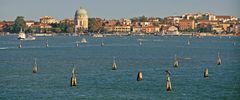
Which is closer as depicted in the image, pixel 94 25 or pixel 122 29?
pixel 94 25

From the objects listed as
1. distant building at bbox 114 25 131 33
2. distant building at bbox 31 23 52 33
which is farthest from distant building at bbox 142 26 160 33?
distant building at bbox 31 23 52 33

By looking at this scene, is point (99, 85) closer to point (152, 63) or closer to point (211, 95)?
point (211, 95)

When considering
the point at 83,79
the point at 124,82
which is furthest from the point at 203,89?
the point at 83,79

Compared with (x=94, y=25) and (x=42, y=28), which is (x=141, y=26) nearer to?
(x=94, y=25)

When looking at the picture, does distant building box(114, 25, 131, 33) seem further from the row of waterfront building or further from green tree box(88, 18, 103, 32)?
green tree box(88, 18, 103, 32)

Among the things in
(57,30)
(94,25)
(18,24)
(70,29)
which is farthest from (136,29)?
(18,24)

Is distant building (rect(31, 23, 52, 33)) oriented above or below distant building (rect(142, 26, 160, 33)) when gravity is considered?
above

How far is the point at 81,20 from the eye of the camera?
577 feet

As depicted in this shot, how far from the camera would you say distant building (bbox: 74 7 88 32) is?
176 meters

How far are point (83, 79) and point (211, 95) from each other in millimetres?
8985

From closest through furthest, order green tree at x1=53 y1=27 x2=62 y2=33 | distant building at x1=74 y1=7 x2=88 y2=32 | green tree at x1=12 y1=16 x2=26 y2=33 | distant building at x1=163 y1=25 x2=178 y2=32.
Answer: green tree at x1=12 y1=16 x2=26 y2=33 → green tree at x1=53 y1=27 x2=62 y2=33 → distant building at x1=74 y1=7 x2=88 y2=32 → distant building at x1=163 y1=25 x2=178 y2=32

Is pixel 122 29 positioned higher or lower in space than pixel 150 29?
higher

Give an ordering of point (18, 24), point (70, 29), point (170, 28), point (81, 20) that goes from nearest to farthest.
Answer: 1. point (18, 24)
2. point (70, 29)
3. point (81, 20)
4. point (170, 28)

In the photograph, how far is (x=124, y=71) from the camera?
44531 millimetres
